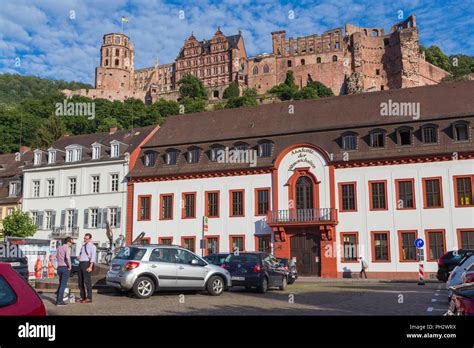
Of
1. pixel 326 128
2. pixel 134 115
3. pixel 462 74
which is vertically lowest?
pixel 326 128

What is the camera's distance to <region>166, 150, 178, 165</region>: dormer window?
4150 centimetres

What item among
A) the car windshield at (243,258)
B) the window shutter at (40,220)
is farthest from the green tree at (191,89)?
the car windshield at (243,258)

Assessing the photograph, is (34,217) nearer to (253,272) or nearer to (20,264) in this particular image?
(20,264)

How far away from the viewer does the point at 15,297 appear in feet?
18.9

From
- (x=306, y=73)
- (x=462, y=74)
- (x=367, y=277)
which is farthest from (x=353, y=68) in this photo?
(x=367, y=277)

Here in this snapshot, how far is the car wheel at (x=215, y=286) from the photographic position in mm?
16859

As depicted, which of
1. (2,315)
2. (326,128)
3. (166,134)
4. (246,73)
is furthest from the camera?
(246,73)

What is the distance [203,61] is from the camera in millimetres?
147125

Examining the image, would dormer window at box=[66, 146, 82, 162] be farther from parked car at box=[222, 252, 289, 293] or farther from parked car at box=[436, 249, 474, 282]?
parked car at box=[436, 249, 474, 282]

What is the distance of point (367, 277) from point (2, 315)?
3027cm

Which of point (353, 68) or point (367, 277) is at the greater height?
point (353, 68)

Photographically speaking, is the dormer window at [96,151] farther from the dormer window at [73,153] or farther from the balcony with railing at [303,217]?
the balcony with railing at [303,217]

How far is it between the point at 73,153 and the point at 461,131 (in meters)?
32.8
